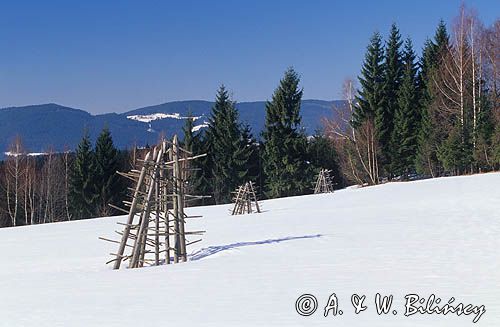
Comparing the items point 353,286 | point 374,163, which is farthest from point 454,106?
point 353,286

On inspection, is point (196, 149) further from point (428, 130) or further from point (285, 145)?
point (428, 130)

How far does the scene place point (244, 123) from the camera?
40.3m

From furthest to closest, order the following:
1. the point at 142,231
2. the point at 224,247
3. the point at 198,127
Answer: the point at 198,127, the point at 224,247, the point at 142,231

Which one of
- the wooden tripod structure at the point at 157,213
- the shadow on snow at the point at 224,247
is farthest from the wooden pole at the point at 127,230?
the shadow on snow at the point at 224,247

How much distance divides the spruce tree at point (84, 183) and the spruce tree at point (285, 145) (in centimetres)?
1202

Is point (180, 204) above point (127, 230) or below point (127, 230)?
above

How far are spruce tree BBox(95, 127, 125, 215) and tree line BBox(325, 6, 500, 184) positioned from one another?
624 inches

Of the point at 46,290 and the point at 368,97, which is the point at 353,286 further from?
the point at 368,97

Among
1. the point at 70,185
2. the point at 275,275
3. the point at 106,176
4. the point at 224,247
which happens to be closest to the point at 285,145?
the point at 106,176

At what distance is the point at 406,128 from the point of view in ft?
121

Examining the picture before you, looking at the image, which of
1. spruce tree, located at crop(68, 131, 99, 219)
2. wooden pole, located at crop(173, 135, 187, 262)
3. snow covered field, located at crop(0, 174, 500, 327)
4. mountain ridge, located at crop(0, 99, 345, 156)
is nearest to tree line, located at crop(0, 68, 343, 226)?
spruce tree, located at crop(68, 131, 99, 219)

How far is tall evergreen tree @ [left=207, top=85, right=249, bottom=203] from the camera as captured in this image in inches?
1492

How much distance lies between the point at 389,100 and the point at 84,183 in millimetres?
22309

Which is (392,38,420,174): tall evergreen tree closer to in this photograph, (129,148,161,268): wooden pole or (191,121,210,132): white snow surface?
(191,121,210,132): white snow surface
